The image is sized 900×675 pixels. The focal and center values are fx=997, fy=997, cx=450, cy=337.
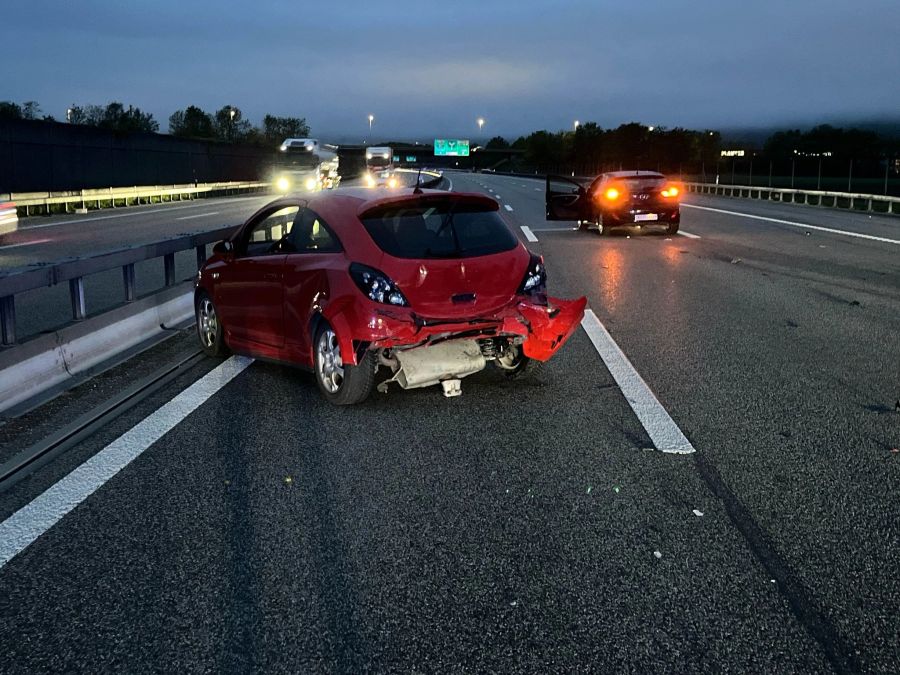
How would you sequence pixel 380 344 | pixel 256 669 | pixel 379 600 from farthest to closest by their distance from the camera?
pixel 380 344, pixel 379 600, pixel 256 669

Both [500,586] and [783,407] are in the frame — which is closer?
[500,586]

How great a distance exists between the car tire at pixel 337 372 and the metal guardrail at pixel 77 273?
6.70 ft

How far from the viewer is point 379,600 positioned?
3906 millimetres

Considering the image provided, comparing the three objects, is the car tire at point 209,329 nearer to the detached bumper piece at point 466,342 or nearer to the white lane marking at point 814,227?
the detached bumper piece at point 466,342

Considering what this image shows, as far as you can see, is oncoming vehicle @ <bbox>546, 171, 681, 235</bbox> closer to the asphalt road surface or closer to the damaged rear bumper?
the asphalt road surface

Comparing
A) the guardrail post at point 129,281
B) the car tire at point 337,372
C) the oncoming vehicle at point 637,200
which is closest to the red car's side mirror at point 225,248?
the guardrail post at point 129,281

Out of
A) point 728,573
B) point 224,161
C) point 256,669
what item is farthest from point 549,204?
point 224,161

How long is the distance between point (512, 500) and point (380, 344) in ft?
6.72

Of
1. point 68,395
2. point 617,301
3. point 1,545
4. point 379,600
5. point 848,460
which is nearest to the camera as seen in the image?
point 379,600

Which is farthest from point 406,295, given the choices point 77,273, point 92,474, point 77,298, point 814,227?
point 814,227

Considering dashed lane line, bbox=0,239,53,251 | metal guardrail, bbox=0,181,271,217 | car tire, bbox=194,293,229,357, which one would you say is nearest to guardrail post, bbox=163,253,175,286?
car tire, bbox=194,293,229,357

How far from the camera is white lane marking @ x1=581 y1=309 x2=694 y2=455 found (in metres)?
6.12

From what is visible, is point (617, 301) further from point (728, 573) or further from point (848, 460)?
point (728, 573)

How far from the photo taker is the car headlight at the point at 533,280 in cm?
732
